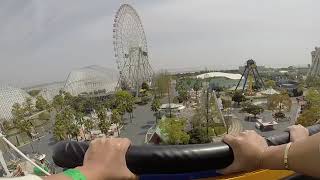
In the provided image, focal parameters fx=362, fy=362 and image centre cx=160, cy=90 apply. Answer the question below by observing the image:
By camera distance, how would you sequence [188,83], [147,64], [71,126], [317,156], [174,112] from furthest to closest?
1. [188,83]
2. [147,64]
3. [174,112]
4. [71,126]
5. [317,156]

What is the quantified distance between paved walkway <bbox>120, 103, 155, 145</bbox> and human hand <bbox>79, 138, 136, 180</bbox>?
60.4ft

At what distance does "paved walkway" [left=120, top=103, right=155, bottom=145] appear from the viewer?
70.1ft

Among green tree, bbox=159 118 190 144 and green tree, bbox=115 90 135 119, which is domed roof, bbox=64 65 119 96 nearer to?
green tree, bbox=115 90 135 119

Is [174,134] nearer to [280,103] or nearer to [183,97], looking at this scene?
[280,103]

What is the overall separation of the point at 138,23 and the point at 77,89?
1977 centimetres

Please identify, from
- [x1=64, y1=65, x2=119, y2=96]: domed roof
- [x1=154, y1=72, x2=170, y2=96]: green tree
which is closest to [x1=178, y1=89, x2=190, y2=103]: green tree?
[x1=154, y1=72, x2=170, y2=96]: green tree

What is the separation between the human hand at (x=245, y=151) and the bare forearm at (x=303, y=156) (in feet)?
0.21

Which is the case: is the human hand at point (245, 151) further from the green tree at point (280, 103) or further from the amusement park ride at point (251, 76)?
the amusement park ride at point (251, 76)

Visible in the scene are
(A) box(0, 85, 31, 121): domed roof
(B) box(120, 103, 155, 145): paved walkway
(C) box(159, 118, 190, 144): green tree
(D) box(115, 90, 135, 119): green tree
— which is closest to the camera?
(C) box(159, 118, 190, 144): green tree

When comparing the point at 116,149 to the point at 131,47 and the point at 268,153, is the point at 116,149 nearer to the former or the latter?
the point at 268,153

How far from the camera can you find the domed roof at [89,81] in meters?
53.5

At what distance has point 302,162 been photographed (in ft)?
2.86

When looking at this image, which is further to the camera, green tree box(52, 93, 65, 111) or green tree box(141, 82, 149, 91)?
green tree box(141, 82, 149, 91)

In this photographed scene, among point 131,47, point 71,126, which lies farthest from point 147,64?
point 71,126
